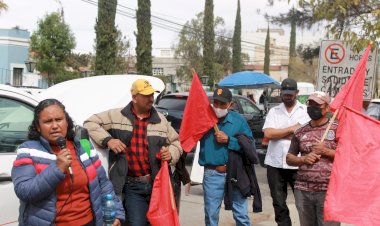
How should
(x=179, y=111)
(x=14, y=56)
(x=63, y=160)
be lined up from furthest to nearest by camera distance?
1. (x=14, y=56)
2. (x=179, y=111)
3. (x=63, y=160)

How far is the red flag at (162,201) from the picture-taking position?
4.40 m

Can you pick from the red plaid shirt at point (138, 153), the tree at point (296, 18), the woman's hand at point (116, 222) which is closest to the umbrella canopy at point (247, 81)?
the tree at point (296, 18)

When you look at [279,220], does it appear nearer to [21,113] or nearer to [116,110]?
[116,110]

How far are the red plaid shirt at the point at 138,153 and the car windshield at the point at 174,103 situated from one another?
8.45 meters

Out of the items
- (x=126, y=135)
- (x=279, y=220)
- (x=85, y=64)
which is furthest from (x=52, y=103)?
(x=85, y=64)

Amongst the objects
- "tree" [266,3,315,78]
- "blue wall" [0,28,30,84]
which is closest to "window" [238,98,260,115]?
"tree" [266,3,315,78]

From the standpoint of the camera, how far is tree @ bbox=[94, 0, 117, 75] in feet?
87.4

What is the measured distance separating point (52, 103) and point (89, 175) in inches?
20.0

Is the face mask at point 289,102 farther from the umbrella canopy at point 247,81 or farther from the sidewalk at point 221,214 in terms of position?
the umbrella canopy at point 247,81

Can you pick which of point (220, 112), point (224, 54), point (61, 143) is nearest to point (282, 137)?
point (220, 112)

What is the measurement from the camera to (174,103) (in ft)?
43.0

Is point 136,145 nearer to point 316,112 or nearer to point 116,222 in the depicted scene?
point 116,222

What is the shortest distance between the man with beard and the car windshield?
7198 mm

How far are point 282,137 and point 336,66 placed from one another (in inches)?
111
